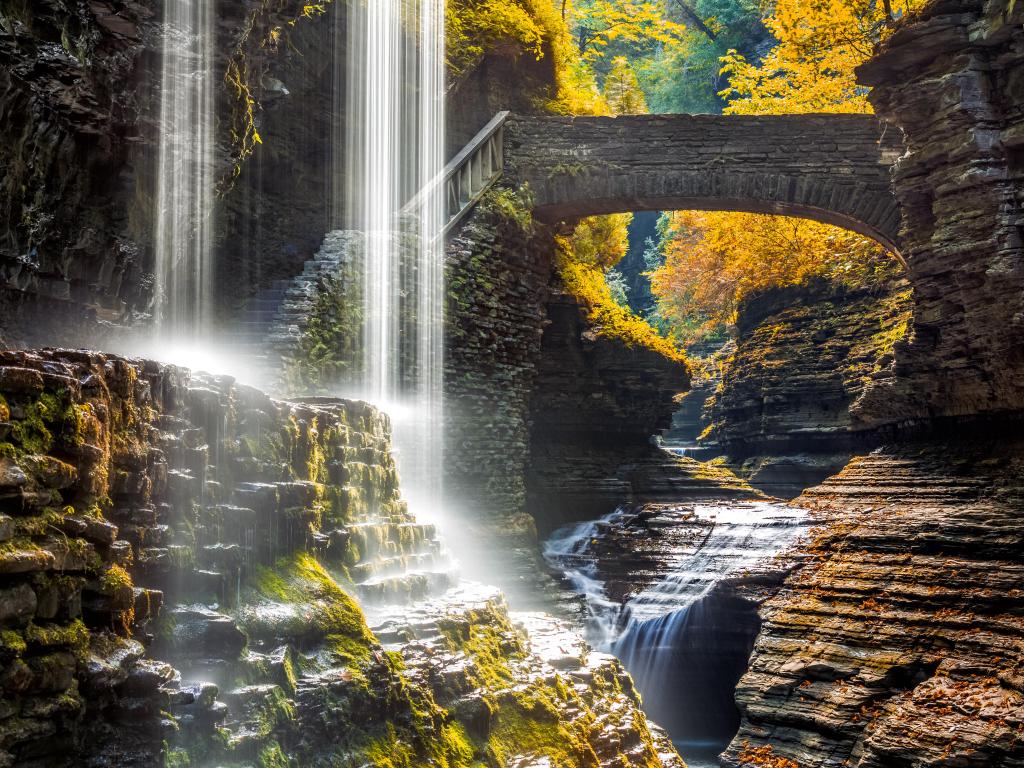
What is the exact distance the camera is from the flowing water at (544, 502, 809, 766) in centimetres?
1084

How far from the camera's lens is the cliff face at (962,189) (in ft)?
33.4

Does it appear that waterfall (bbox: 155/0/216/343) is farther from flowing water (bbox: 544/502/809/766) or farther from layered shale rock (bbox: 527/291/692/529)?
layered shale rock (bbox: 527/291/692/529)

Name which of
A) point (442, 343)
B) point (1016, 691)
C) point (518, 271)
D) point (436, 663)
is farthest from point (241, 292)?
point (1016, 691)

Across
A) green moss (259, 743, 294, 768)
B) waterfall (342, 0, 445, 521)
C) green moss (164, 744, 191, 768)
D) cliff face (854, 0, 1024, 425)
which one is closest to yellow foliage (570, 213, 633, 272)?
waterfall (342, 0, 445, 521)

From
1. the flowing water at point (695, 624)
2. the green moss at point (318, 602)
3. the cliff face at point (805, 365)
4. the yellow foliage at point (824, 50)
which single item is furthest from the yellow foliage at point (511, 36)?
the green moss at point (318, 602)

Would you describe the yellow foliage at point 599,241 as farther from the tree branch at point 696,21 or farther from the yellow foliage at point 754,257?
the tree branch at point 696,21

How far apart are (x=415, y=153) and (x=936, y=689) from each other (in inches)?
452

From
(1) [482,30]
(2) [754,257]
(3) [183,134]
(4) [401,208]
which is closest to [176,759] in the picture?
(3) [183,134]

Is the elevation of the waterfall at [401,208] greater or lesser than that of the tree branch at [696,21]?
lesser

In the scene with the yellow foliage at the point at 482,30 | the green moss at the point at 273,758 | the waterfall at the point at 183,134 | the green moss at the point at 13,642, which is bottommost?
the green moss at the point at 273,758

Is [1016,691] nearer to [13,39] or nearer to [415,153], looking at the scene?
[13,39]

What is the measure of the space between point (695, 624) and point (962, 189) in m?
5.82

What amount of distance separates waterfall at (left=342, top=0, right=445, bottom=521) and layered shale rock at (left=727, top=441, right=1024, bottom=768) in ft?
16.1

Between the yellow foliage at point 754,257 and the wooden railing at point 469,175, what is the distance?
7.11m
